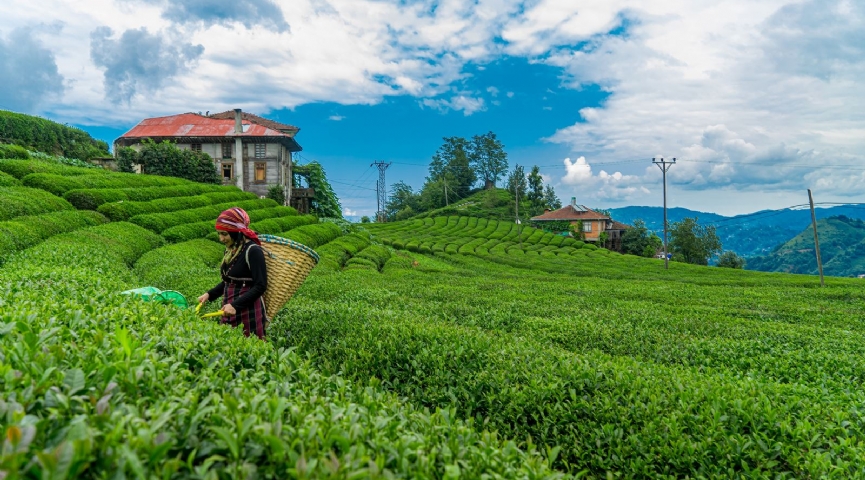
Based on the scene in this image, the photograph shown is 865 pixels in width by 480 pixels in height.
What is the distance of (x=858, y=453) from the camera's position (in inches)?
139

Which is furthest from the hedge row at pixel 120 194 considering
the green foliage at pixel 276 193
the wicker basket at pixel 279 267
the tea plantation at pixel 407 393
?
the wicker basket at pixel 279 267

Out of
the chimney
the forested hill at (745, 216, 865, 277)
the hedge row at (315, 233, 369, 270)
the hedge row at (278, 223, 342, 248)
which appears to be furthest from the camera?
the forested hill at (745, 216, 865, 277)

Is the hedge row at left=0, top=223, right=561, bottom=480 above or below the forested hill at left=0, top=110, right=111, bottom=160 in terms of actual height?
below

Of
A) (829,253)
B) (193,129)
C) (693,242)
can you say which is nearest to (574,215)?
(693,242)

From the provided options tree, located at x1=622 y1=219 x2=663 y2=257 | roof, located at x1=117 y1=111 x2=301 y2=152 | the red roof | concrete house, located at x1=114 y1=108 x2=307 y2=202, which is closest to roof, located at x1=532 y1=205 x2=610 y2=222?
tree, located at x1=622 y1=219 x2=663 y2=257

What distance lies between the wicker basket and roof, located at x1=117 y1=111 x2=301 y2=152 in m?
38.3

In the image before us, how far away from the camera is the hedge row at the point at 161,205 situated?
2080cm

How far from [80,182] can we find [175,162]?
15.0 meters

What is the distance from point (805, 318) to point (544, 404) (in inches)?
427

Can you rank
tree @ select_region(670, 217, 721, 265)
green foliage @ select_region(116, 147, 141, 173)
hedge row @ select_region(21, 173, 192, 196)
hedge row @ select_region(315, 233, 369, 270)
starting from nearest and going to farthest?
1. hedge row @ select_region(21, 173, 192, 196)
2. hedge row @ select_region(315, 233, 369, 270)
3. green foliage @ select_region(116, 147, 141, 173)
4. tree @ select_region(670, 217, 721, 265)

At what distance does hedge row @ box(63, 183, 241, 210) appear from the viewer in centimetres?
2083

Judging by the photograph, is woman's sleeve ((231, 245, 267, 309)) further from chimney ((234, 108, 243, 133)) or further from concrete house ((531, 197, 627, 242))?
concrete house ((531, 197, 627, 242))

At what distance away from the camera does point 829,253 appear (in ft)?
398

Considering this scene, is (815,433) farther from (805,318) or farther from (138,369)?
(805,318)
